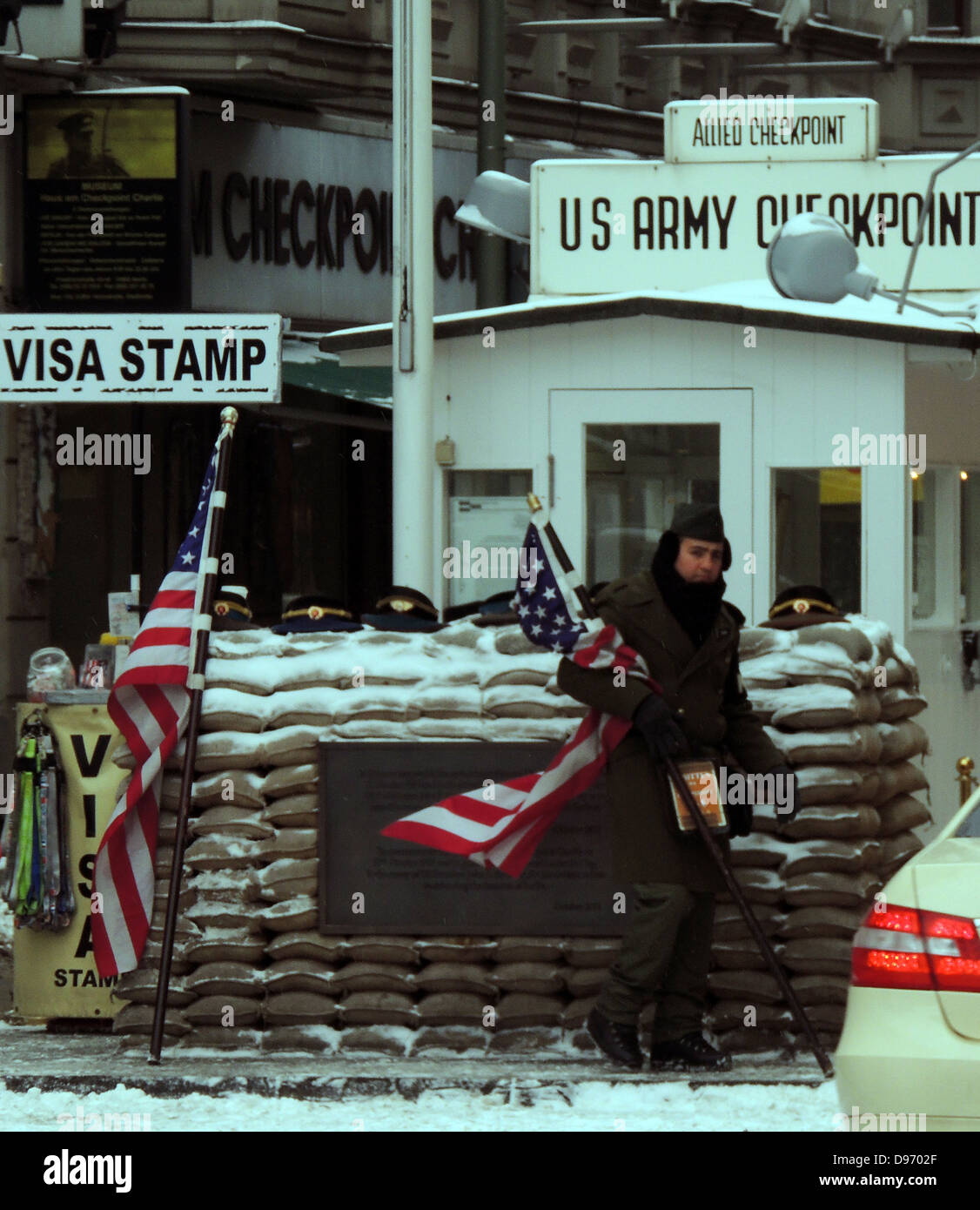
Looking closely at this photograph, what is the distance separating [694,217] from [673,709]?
5.60 metres

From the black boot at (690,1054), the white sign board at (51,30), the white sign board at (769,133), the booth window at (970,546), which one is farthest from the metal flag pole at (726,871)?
the white sign board at (51,30)

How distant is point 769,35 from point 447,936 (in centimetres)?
1775

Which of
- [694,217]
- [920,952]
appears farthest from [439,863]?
[694,217]

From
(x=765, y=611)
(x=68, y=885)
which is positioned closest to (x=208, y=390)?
(x=68, y=885)

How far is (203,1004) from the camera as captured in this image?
791 cm

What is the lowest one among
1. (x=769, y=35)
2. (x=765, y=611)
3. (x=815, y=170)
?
(x=765, y=611)

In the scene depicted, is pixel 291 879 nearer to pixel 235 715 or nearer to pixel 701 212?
pixel 235 715

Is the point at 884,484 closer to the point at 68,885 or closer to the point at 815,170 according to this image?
the point at 815,170

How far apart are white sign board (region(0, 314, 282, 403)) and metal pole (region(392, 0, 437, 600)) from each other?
175 cm

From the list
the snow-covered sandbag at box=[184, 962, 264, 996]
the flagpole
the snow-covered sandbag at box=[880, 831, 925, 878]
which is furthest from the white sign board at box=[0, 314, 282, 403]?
the snow-covered sandbag at box=[880, 831, 925, 878]

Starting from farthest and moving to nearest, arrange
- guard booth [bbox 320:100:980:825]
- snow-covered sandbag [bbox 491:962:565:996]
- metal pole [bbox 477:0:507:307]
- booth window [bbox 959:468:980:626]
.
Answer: metal pole [bbox 477:0:507:307], booth window [bbox 959:468:980:626], guard booth [bbox 320:100:980:825], snow-covered sandbag [bbox 491:962:565:996]

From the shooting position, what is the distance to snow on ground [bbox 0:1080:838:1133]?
6828 mm

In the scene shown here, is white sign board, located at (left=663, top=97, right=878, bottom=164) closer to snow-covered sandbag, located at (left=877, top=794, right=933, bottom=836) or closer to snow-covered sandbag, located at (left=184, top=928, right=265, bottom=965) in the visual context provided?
snow-covered sandbag, located at (left=877, top=794, right=933, bottom=836)

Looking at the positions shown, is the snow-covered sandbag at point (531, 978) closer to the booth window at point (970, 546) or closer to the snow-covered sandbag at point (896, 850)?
the snow-covered sandbag at point (896, 850)
